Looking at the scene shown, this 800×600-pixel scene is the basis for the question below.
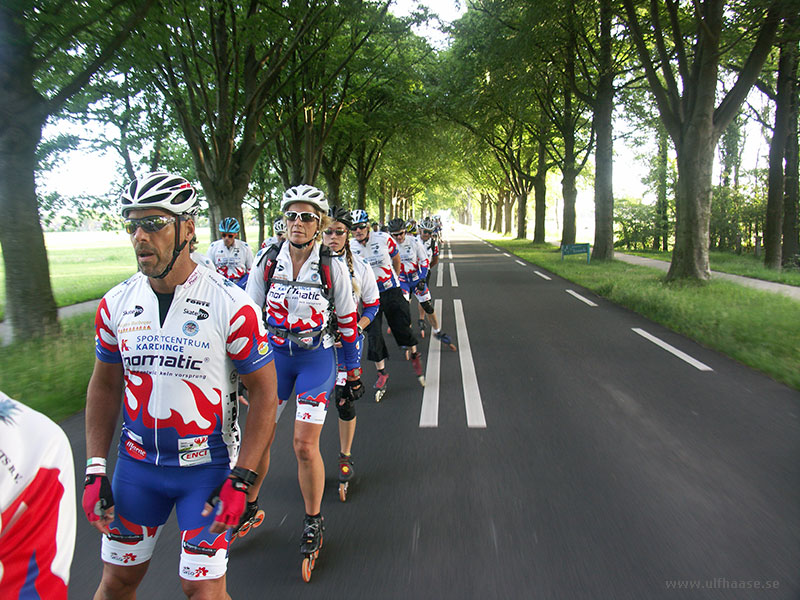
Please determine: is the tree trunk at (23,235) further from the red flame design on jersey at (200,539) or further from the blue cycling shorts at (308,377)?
the red flame design on jersey at (200,539)

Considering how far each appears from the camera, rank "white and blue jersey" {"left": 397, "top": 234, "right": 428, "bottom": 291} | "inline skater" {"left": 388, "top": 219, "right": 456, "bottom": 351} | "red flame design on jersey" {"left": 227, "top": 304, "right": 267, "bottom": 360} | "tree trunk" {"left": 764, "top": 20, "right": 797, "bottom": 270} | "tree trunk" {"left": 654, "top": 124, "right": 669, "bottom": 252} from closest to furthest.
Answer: "red flame design on jersey" {"left": 227, "top": 304, "right": 267, "bottom": 360}, "inline skater" {"left": 388, "top": 219, "right": 456, "bottom": 351}, "white and blue jersey" {"left": 397, "top": 234, "right": 428, "bottom": 291}, "tree trunk" {"left": 764, "top": 20, "right": 797, "bottom": 270}, "tree trunk" {"left": 654, "top": 124, "right": 669, "bottom": 252}

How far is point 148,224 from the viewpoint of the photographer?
200cm

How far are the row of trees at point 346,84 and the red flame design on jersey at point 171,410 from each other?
7.58m

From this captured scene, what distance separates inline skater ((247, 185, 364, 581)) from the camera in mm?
3164

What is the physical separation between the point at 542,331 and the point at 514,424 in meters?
4.73

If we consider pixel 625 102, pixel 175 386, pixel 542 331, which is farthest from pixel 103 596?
pixel 625 102

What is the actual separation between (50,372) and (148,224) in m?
5.75

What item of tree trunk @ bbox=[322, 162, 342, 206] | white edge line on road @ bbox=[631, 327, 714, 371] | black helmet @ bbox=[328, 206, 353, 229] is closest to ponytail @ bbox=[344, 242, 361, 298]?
black helmet @ bbox=[328, 206, 353, 229]

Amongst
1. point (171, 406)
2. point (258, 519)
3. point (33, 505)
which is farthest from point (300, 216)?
point (33, 505)

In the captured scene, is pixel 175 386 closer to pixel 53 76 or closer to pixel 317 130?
pixel 53 76

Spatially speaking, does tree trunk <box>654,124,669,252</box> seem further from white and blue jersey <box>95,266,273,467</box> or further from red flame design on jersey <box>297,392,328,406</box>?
white and blue jersey <box>95,266,273,467</box>

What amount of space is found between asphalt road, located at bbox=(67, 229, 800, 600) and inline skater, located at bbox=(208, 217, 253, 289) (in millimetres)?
3688

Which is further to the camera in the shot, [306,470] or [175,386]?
[306,470]

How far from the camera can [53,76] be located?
428 inches
